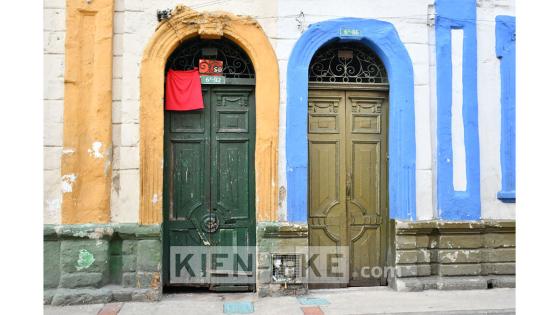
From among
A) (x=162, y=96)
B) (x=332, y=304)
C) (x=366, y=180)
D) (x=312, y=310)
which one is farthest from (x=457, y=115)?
(x=162, y=96)

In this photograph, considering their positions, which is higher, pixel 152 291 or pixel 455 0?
pixel 455 0

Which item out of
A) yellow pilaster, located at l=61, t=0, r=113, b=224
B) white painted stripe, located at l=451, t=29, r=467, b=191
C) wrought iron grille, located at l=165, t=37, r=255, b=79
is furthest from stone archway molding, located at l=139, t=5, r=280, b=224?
white painted stripe, located at l=451, t=29, r=467, b=191

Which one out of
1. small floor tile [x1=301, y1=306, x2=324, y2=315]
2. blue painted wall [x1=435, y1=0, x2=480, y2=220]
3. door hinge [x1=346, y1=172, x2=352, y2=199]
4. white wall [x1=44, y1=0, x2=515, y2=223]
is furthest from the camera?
door hinge [x1=346, y1=172, x2=352, y2=199]

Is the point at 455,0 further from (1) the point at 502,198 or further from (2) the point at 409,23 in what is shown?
(1) the point at 502,198

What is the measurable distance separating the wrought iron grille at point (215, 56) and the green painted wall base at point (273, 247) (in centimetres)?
217

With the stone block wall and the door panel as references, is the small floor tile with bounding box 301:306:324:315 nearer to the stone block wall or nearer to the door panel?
the door panel

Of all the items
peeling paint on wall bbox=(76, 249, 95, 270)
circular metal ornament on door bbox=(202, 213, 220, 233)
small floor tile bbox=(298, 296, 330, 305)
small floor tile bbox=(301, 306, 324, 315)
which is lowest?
small floor tile bbox=(301, 306, 324, 315)

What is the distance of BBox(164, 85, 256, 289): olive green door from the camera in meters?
6.71

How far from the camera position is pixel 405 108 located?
6.80 metres

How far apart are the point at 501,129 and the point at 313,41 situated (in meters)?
3.05

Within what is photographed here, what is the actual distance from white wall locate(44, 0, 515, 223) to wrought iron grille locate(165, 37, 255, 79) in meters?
0.46

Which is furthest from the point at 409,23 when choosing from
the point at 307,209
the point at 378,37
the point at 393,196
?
the point at 307,209

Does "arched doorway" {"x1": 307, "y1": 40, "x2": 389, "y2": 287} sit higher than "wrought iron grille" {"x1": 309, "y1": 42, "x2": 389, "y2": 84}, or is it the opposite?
"wrought iron grille" {"x1": 309, "y1": 42, "x2": 389, "y2": 84}

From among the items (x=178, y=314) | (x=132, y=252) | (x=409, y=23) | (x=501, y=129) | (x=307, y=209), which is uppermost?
(x=409, y=23)
